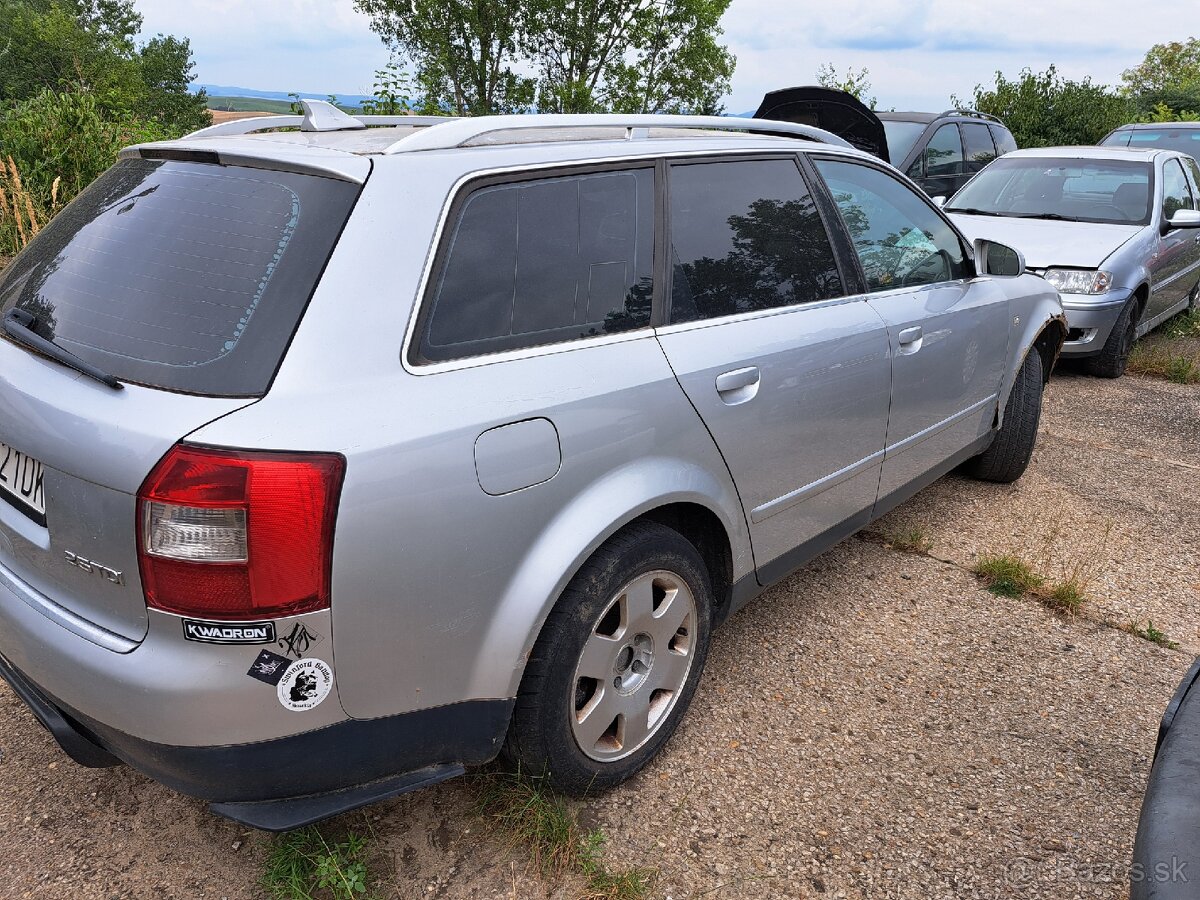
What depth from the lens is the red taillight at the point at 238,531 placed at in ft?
5.40

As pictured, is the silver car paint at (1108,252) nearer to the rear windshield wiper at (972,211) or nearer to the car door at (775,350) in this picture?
the rear windshield wiper at (972,211)

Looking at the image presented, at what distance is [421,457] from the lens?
178 centimetres

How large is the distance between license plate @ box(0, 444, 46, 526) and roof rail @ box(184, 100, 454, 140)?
1.06 m

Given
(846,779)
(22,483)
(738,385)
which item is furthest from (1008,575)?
(22,483)

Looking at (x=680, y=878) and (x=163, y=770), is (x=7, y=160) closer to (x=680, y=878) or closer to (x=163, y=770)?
(x=163, y=770)

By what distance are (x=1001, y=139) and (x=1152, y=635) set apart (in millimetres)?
9912

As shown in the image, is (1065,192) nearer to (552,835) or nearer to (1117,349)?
(1117,349)

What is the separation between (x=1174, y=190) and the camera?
25.3 feet

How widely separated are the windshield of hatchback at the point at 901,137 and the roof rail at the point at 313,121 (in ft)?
25.9

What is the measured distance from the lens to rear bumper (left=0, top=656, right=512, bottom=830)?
1780 millimetres

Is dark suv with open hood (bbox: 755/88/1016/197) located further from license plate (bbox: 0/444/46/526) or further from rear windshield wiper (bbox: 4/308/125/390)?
license plate (bbox: 0/444/46/526)

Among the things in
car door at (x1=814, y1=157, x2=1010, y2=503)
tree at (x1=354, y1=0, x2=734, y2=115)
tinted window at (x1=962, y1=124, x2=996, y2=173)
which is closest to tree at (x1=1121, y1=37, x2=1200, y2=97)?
tree at (x1=354, y1=0, x2=734, y2=115)

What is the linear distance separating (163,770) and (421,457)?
0.81 metres

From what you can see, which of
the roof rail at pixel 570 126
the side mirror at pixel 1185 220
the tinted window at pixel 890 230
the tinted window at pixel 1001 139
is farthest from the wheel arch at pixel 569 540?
the tinted window at pixel 1001 139
